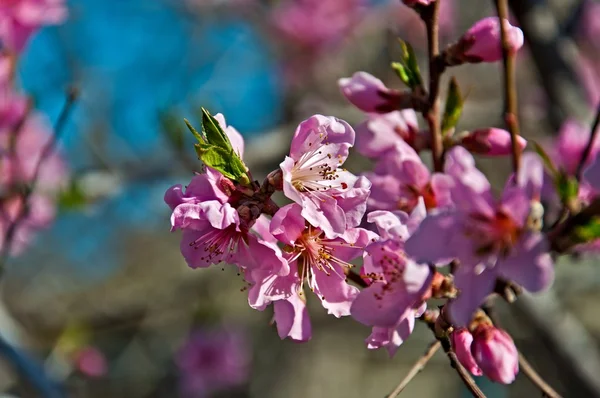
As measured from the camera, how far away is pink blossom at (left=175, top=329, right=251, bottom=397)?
415 centimetres

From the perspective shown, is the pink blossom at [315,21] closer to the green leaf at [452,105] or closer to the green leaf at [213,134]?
the green leaf at [452,105]

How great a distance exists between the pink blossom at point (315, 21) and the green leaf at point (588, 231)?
16.6 feet

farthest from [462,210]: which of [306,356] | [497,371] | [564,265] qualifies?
[306,356]

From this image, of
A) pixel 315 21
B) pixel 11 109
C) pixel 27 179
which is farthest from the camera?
pixel 315 21

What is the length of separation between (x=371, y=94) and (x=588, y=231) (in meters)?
0.55

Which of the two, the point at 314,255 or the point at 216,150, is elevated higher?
the point at 216,150

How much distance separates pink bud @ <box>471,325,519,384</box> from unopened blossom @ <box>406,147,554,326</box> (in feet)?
0.56

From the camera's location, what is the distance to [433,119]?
1096 millimetres

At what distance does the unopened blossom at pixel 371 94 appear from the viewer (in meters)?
1.18

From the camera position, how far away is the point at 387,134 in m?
1.24

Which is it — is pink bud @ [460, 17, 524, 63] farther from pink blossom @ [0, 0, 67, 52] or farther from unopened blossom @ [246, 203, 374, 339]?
pink blossom @ [0, 0, 67, 52]

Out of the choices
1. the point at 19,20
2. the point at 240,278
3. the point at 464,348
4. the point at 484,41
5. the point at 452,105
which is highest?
the point at 484,41

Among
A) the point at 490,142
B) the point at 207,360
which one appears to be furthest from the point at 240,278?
the point at 490,142

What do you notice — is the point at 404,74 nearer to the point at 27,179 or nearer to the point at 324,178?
the point at 324,178
